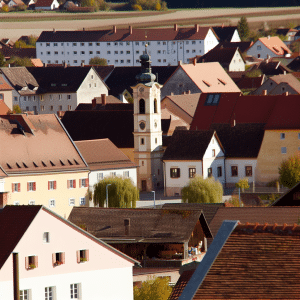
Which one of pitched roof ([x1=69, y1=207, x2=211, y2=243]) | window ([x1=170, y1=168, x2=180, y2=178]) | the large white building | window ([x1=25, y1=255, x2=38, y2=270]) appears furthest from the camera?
the large white building

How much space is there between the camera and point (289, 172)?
7525 centimetres

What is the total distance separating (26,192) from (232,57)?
96.9 m

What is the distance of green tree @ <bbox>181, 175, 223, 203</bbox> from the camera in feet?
222

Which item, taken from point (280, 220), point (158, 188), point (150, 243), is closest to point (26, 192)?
point (158, 188)

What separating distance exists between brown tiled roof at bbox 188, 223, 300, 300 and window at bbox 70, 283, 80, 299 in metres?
18.1

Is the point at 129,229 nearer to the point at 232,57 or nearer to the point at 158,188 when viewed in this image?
the point at 158,188

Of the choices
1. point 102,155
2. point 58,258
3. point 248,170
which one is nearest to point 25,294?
point 58,258

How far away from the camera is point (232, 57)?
165 meters

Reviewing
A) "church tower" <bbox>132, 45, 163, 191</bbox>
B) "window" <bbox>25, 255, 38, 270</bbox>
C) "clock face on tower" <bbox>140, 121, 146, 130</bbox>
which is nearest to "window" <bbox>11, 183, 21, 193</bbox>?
"church tower" <bbox>132, 45, 163, 191</bbox>

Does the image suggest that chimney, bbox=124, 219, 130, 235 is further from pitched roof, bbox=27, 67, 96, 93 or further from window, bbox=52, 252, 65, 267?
pitched roof, bbox=27, 67, 96, 93

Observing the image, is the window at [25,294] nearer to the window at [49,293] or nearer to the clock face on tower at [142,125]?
the window at [49,293]

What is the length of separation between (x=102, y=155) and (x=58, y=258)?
47.5 m

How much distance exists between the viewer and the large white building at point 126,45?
191 m

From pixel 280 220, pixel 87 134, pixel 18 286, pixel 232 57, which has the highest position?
pixel 232 57
